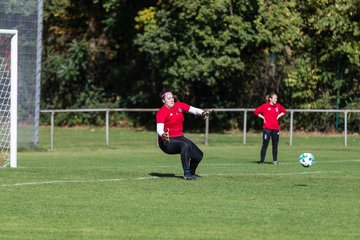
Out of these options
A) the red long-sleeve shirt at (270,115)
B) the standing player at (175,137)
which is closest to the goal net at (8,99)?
the standing player at (175,137)

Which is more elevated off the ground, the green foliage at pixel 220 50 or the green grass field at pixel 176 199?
the green foliage at pixel 220 50

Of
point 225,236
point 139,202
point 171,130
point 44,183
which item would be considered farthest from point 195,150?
point 225,236

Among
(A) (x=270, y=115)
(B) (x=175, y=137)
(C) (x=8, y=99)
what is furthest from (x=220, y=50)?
(B) (x=175, y=137)

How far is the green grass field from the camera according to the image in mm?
12477

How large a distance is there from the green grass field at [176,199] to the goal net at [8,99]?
53cm

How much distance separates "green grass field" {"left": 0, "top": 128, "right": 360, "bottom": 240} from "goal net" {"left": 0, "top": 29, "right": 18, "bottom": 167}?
533mm

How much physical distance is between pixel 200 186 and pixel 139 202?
2802 mm

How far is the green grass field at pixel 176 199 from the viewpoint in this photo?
491 inches

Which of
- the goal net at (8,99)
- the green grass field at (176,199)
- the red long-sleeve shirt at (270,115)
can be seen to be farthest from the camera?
the red long-sleeve shirt at (270,115)

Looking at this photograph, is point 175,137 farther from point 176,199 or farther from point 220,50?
point 220,50

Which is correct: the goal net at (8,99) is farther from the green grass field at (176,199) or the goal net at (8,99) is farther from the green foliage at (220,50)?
the green foliage at (220,50)

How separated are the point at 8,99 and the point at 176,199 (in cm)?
1045

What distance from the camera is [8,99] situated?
2527 centimetres

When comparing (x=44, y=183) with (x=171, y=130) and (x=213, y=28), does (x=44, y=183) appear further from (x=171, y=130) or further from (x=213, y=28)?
(x=213, y=28)
